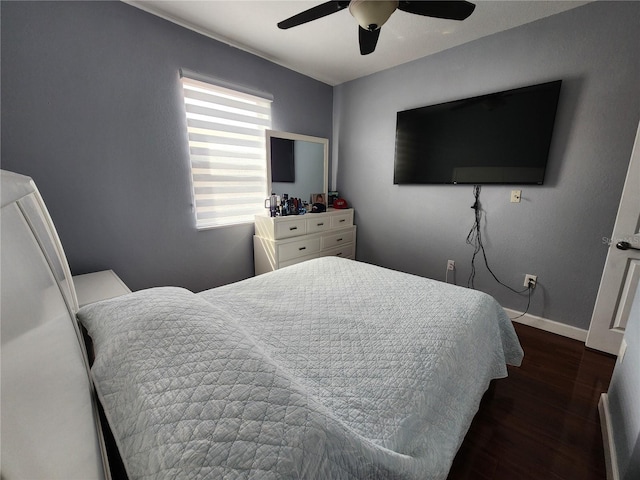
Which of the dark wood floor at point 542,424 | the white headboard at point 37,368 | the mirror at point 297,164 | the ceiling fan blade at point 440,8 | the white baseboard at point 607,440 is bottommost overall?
the dark wood floor at point 542,424

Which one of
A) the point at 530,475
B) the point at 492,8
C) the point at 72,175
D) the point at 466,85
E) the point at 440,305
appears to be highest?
the point at 492,8

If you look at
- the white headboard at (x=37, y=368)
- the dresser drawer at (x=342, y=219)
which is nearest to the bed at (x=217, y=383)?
the white headboard at (x=37, y=368)

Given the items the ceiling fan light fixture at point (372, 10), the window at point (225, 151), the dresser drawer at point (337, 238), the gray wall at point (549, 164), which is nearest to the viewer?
the ceiling fan light fixture at point (372, 10)

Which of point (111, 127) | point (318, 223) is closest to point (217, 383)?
point (111, 127)

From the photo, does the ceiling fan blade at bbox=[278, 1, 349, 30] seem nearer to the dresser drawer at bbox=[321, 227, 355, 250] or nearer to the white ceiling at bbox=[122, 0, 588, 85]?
the white ceiling at bbox=[122, 0, 588, 85]

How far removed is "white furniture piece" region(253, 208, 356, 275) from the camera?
2.61 meters

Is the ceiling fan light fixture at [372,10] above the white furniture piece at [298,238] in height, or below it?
above

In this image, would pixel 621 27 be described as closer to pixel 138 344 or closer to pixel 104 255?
pixel 138 344

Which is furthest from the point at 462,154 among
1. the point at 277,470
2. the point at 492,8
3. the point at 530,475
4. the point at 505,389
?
the point at 277,470

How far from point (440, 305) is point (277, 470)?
3.43ft

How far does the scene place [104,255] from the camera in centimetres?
194

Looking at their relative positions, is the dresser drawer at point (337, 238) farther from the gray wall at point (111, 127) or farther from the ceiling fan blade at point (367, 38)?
the ceiling fan blade at point (367, 38)

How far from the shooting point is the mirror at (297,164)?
110 inches

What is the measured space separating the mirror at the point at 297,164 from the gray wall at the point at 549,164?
0.62 metres
